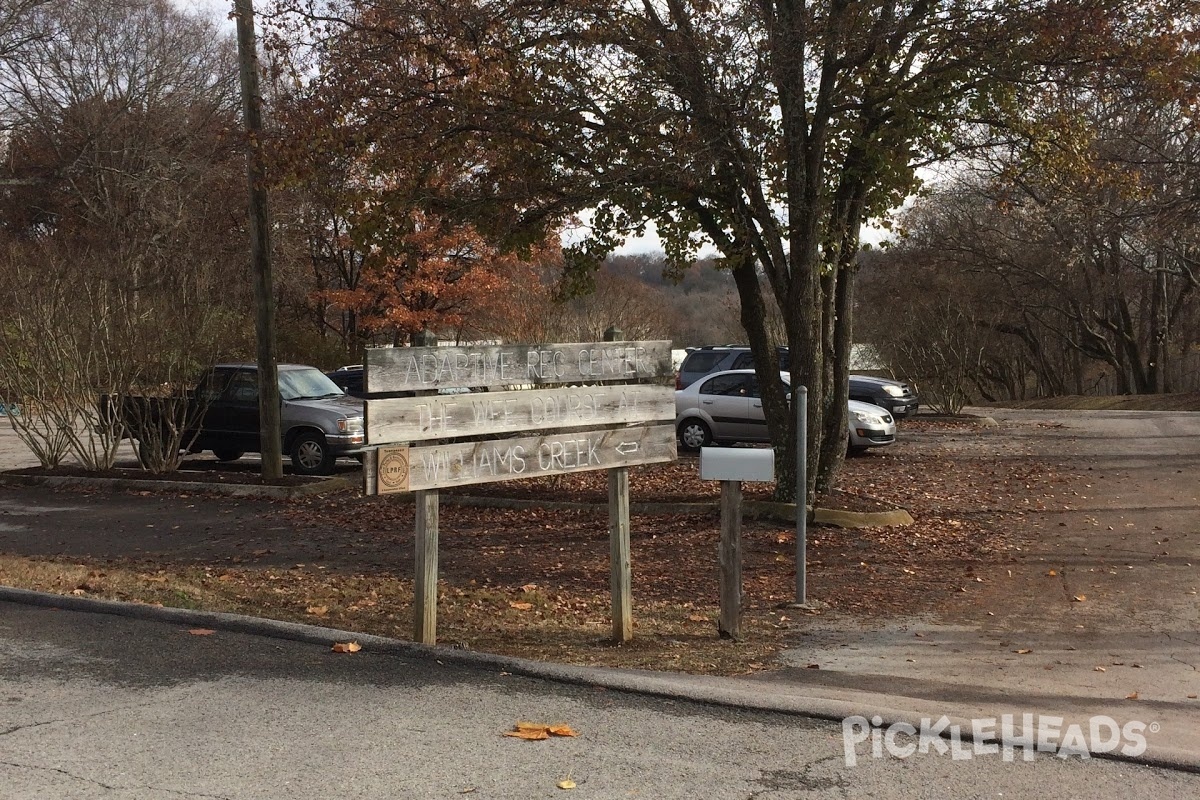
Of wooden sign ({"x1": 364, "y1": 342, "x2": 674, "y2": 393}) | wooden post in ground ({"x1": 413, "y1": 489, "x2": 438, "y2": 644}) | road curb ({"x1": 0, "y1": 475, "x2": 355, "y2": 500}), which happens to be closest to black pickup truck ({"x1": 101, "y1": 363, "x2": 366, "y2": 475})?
road curb ({"x1": 0, "y1": 475, "x2": 355, "y2": 500})

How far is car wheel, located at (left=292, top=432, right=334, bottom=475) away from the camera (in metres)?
17.2

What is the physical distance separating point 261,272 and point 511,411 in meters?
9.23

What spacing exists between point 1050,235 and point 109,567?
3430 centimetres

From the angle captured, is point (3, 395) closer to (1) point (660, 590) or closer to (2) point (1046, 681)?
(1) point (660, 590)

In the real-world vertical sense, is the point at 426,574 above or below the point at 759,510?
above

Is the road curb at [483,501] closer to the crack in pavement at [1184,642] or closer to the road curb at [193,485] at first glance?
the road curb at [193,485]

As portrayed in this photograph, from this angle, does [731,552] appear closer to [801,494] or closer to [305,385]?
[801,494]

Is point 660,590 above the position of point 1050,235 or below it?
below

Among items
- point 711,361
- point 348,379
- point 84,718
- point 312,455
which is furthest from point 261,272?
point 348,379

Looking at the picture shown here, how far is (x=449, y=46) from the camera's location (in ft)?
40.5

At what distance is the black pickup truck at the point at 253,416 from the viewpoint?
55.8 feet

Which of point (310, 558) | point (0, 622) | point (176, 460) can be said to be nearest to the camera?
point (0, 622)

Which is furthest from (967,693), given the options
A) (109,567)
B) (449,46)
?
(449,46)

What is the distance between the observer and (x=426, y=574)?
7.07m
